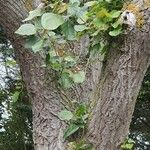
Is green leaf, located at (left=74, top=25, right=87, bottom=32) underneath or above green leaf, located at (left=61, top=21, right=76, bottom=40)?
above

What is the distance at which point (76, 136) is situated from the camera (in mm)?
2572

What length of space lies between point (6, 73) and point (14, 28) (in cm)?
420

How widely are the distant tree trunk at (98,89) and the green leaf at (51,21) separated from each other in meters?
0.45

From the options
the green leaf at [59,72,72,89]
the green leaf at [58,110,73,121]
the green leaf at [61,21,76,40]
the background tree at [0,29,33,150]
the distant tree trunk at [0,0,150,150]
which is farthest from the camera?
the background tree at [0,29,33,150]

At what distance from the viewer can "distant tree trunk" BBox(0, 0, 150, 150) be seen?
2.23m

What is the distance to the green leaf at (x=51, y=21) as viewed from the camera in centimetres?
183

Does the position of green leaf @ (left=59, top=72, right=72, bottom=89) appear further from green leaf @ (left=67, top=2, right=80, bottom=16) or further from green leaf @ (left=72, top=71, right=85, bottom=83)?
green leaf @ (left=67, top=2, right=80, bottom=16)

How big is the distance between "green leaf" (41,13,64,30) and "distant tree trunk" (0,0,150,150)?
0.45 m

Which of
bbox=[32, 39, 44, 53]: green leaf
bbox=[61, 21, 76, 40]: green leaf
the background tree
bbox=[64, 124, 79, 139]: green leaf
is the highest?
the background tree

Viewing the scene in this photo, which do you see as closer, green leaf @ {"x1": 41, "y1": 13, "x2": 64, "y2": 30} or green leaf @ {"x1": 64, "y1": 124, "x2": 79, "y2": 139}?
green leaf @ {"x1": 41, "y1": 13, "x2": 64, "y2": 30}

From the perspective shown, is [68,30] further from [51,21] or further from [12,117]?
[12,117]

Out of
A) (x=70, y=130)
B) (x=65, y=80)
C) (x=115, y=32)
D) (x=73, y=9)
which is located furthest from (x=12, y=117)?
(x=73, y=9)

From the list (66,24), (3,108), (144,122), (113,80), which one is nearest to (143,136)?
(144,122)

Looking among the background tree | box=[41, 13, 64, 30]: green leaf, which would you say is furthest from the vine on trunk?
the background tree
